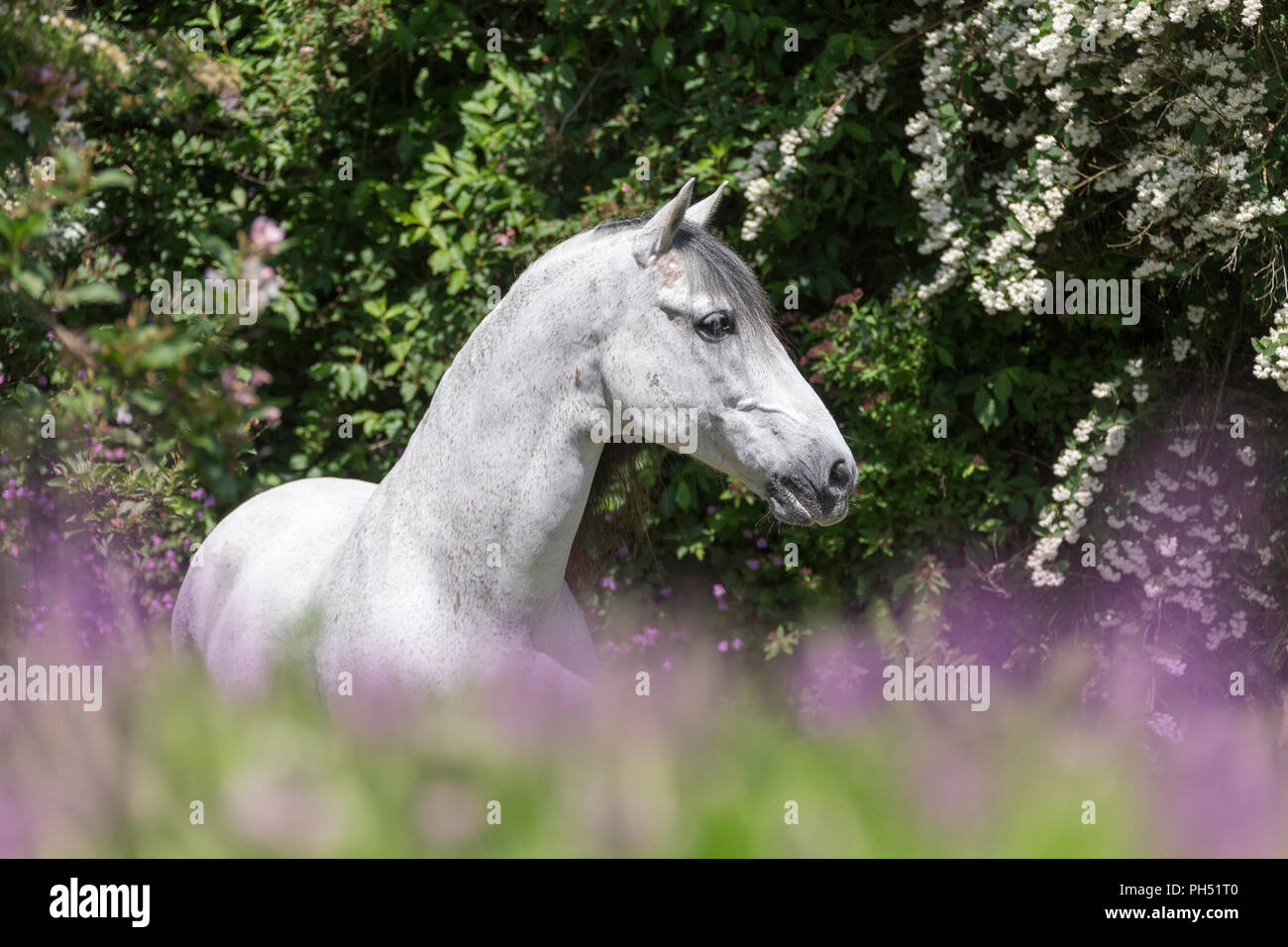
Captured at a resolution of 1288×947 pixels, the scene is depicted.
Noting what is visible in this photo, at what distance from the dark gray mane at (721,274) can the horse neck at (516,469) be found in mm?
223

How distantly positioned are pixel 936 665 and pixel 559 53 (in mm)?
2682

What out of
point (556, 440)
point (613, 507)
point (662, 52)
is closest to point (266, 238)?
point (556, 440)

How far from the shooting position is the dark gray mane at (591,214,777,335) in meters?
2.28

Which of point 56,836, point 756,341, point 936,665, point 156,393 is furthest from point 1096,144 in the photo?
point 56,836

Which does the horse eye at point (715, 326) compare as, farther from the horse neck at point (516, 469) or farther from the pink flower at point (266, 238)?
the pink flower at point (266, 238)

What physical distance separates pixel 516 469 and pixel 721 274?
0.52 metres

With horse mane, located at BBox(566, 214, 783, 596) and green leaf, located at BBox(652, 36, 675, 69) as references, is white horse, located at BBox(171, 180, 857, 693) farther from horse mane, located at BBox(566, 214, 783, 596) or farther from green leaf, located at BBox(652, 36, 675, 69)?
green leaf, located at BBox(652, 36, 675, 69)

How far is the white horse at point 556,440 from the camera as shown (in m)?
2.26

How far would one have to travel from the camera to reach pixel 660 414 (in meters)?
2.27

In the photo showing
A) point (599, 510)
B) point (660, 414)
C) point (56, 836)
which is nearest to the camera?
point (56, 836)

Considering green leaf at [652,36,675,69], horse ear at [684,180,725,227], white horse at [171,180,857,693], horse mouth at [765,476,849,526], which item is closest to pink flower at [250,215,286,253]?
white horse at [171,180,857,693]

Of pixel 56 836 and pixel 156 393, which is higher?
pixel 156 393

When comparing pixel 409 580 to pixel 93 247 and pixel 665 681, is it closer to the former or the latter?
pixel 665 681

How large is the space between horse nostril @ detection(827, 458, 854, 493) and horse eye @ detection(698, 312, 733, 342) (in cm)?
31
